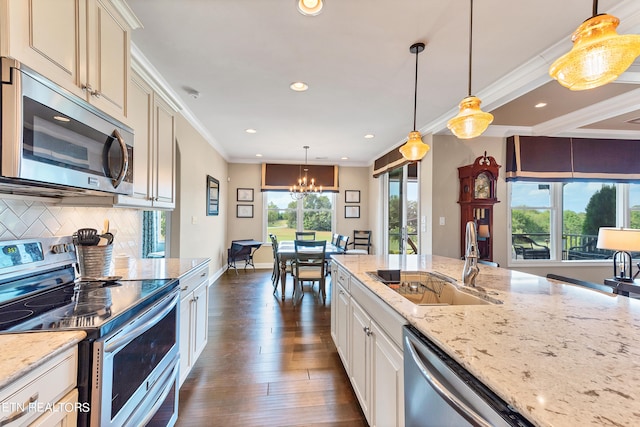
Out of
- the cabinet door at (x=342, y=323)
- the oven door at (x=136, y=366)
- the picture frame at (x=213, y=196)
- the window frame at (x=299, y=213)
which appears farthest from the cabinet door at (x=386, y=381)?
the window frame at (x=299, y=213)

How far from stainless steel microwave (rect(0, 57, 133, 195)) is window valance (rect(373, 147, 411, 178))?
413 cm

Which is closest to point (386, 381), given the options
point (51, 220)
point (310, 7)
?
point (51, 220)

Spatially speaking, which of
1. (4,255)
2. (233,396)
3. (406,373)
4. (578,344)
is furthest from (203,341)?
(578,344)

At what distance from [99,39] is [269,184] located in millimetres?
5041

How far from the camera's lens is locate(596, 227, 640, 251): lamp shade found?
2.58 meters

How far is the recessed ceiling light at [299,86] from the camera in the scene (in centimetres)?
274

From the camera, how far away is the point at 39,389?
0.74m

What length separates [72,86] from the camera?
3.93 ft

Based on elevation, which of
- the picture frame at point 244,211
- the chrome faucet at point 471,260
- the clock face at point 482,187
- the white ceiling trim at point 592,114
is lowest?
the chrome faucet at point 471,260

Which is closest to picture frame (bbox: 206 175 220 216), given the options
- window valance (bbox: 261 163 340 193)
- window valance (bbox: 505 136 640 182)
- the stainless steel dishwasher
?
window valance (bbox: 261 163 340 193)

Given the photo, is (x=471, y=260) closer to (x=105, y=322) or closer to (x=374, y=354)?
(x=374, y=354)

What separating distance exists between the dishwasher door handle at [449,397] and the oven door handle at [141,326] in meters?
1.07

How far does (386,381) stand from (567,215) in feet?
15.9

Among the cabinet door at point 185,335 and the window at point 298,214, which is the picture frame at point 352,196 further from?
the cabinet door at point 185,335
